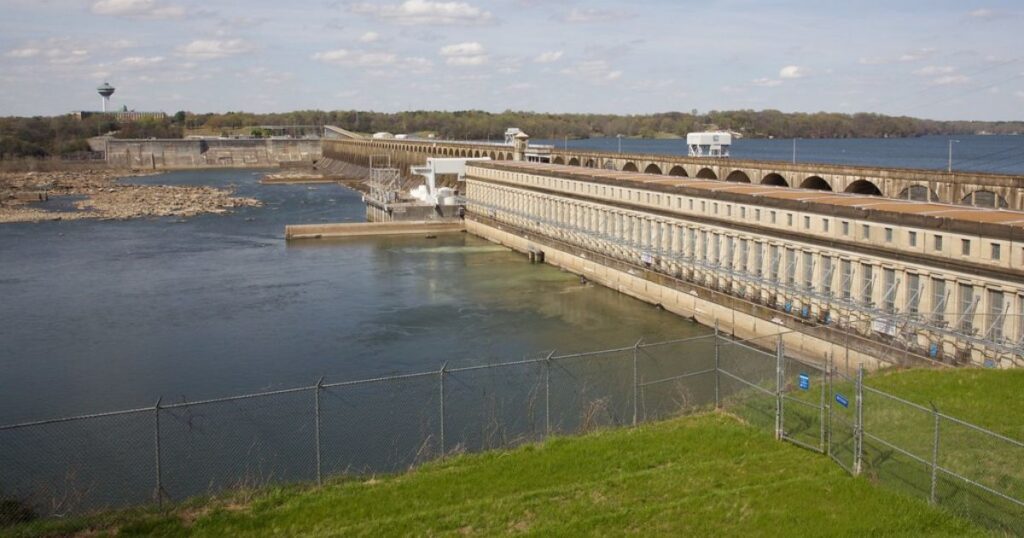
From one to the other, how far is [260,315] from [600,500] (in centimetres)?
2723

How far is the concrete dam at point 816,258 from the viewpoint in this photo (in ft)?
81.3

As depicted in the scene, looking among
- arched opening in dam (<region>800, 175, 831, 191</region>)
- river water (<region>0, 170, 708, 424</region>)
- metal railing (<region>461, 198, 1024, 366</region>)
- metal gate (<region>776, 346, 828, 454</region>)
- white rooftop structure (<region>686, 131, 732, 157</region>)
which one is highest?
white rooftop structure (<region>686, 131, 732, 157</region>)

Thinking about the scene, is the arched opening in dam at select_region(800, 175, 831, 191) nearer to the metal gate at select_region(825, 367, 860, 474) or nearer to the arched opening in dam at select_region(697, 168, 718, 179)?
the arched opening in dam at select_region(697, 168, 718, 179)

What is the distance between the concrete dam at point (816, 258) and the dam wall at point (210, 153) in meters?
134

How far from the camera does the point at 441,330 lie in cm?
3406

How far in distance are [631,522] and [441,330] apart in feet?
74.3

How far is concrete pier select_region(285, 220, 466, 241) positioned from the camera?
63188 mm

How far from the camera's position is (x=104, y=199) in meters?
95.5

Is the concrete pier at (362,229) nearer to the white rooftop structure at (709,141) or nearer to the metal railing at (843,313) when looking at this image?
the metal railing at (843,313)

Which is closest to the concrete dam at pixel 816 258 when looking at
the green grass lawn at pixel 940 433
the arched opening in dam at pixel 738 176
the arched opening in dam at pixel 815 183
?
the arched opening in dam at pixel 815 183

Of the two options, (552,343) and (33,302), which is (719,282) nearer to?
(552,343)

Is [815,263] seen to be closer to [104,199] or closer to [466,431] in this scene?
[466,431]

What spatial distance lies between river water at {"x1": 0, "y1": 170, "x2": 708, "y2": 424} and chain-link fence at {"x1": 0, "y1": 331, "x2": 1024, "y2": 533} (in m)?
3.28

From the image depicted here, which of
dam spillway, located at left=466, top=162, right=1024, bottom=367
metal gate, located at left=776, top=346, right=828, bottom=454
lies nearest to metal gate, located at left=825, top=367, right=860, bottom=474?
metal gate, located at left=776, top=346, right=828, bottom=454
